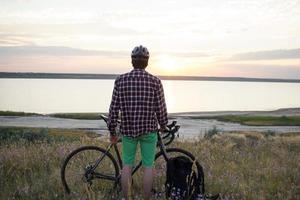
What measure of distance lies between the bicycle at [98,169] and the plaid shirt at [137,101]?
53 centimetres

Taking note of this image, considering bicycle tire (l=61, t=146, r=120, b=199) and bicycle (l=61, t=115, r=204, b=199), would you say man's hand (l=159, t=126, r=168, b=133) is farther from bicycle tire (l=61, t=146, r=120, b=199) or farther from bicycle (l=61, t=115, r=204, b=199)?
bicycle tire (l=61, t=146, r=120, b=199)

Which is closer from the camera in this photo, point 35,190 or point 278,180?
point 35,190

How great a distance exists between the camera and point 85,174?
7.43m

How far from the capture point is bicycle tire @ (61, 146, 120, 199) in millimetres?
7414

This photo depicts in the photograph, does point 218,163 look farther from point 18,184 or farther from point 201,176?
point 18,184

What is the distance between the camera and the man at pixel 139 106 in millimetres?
6484

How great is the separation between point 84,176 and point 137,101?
1.84m

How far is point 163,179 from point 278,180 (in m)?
2.38

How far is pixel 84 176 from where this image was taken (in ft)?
24.5

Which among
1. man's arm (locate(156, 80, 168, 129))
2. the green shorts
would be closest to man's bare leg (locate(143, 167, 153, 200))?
the green shorts

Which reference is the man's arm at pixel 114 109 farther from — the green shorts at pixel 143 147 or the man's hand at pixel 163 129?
the man's hand at pixel 163 129

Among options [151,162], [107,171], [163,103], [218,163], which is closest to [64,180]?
[107,171]

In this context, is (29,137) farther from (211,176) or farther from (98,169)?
(211,176)

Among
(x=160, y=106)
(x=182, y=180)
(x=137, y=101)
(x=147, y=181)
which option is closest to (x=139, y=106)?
(x=137, y=101)
